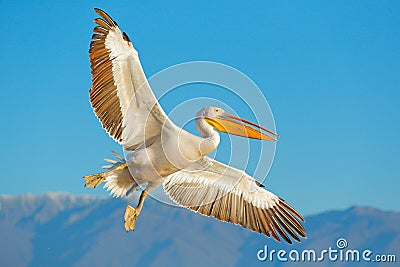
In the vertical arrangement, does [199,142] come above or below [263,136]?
below

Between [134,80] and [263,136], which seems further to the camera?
[263,136]

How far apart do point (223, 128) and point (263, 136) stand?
617 mm

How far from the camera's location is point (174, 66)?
8445mm

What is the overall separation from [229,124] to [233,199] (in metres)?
1.21

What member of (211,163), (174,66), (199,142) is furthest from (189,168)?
(174,66)

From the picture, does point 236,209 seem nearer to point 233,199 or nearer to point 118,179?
point 233,199

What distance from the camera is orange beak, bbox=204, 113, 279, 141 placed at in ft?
29.2

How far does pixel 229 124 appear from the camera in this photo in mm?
8969

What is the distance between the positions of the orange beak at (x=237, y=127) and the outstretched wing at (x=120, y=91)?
69 cm

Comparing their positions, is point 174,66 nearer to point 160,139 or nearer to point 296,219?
point 160,139

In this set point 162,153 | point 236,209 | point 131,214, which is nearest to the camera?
point 162,153

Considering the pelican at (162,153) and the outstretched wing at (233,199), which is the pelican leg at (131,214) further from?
the outstretched wing at (233,199)

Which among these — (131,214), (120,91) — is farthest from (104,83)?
(131,214)

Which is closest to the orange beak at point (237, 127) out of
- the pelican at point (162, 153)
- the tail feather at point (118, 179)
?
the pelican at point (162, 153)
